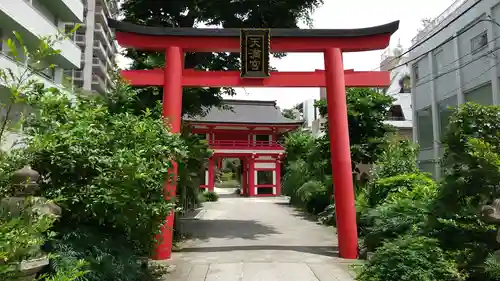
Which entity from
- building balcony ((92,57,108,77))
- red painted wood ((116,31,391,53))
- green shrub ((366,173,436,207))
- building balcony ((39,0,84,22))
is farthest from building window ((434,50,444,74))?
building balcony ((92,57,108,77))

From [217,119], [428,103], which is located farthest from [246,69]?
[217,119]

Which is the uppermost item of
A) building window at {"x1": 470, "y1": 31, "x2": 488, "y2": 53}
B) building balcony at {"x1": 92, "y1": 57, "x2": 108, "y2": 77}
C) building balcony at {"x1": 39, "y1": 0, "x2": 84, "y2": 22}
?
building balcony at {"x1": 92, "y1": 57, "x2": 108, "y2": 77}

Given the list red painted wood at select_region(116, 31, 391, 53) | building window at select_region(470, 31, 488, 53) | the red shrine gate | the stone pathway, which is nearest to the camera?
the stone pathway

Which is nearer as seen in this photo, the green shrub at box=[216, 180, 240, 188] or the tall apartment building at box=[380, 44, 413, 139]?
the tall apartment building at box=[380, 44, 413, 139]

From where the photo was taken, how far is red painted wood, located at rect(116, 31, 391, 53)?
8.65 m

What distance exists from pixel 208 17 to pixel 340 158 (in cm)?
648

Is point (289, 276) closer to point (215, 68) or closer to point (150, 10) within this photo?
point (215, 68)

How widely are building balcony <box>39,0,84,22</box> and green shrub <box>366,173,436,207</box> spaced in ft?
57.5

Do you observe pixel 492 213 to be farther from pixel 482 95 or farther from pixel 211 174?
pixel 211 174

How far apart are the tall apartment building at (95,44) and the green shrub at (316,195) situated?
19174mm

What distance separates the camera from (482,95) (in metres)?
13.7

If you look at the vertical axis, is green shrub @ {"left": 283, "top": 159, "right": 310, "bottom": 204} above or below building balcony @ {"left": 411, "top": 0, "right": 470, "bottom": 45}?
below

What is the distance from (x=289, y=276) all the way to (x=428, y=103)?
14.3 meters

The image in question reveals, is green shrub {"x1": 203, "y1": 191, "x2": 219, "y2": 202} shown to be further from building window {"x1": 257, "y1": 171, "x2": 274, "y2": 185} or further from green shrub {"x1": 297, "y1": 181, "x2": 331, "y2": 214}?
green shrub {"x1": 297, "y1": 181, "x2": 331, "y2": 214}
